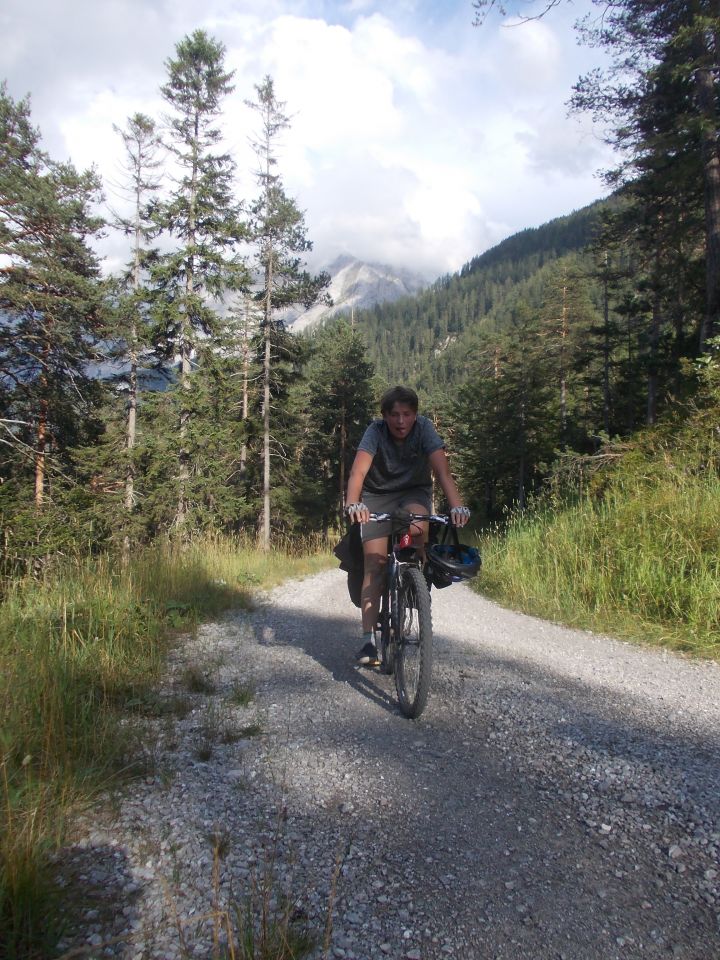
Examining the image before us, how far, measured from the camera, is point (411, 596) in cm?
337

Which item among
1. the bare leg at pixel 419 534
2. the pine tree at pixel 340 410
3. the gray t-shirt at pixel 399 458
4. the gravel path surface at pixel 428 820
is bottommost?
the gravel path surface at pixel 428 820

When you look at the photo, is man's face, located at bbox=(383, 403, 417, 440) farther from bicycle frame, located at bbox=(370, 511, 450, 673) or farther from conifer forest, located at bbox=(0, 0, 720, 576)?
conifer forest, located at bbox=(0, 0, 720, 576)

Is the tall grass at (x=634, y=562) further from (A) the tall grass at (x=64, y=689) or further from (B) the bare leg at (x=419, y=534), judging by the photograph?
(A) the tall grass at (x=64, y=689)

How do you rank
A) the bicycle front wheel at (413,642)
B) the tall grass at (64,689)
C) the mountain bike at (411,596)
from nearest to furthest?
the tall grass at (64,689) < the bicycle front wheel at (413,642) < the mountain bike at (411,596)

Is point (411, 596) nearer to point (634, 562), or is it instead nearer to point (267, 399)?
point (634, 562)

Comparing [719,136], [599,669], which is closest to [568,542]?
[599,669]

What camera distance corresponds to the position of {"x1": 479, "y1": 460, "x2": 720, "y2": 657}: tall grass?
15.1 feet

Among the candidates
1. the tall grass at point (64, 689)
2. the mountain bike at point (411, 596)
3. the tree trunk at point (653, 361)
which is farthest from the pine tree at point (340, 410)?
the mountain bike at point (411, 596)

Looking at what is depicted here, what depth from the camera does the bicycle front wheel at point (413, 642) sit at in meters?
3.00

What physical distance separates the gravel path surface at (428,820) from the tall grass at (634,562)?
984 mm

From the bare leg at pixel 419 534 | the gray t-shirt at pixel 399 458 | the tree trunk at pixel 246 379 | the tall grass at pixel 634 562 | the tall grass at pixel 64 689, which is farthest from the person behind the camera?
the tree trunk at pixel 246 379

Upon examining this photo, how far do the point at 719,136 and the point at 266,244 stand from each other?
14728 millimetres

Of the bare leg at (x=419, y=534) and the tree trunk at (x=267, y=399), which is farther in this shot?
the tree trunk at (x=267, y=399)

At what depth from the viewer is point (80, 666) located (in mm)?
3094
